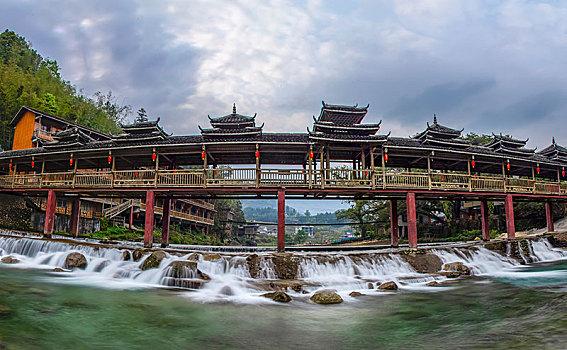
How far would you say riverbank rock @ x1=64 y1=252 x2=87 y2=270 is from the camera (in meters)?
18.4

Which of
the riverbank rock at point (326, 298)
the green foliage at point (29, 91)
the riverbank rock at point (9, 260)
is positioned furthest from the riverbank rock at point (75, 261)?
the green foliage at point (29, 91)

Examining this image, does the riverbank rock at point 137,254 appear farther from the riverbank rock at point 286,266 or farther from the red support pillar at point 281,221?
the red support pillar at point 281,221

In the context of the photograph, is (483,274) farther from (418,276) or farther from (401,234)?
(401,234)

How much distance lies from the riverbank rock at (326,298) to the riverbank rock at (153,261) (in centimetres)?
799

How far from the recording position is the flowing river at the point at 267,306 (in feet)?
27.7

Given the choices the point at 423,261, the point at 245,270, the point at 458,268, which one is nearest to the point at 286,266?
the point at 245,270

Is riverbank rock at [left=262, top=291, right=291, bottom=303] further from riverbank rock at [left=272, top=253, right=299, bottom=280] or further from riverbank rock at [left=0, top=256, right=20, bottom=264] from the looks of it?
riverbank rock at [left=0, top=256, right=20, bottom=264]

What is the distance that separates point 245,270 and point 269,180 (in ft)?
20.6

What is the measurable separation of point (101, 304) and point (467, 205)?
135 ft

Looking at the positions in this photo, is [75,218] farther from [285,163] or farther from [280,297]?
[280,297]

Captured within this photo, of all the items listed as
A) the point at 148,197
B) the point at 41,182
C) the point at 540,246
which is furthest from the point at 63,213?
the point at 540,246

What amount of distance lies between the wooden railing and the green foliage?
972 inches

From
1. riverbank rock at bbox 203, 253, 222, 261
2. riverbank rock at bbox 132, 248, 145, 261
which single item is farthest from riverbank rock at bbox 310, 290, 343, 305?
riverbank rock at bbox 132, 248, 145, 261

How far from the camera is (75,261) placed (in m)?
18.5
